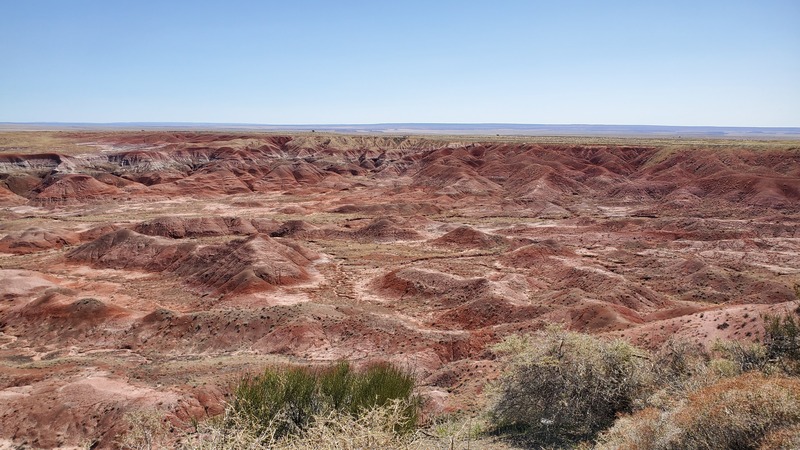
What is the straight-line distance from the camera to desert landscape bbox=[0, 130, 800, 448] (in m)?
20.6

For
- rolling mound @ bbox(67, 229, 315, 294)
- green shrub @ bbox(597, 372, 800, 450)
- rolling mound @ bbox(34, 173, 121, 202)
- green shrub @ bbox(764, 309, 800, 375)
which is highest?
green shrub @ bbox(597, 372, 800, 450)

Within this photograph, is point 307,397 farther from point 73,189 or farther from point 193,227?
point 73,189

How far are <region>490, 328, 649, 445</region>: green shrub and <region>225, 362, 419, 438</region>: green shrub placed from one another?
3.12 metres

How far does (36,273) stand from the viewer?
4031 cm

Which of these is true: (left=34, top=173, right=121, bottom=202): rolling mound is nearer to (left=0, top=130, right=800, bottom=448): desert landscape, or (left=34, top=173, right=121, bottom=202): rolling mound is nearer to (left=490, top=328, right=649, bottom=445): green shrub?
(left=0, top=130, right=800, bottom=448): desert landscape

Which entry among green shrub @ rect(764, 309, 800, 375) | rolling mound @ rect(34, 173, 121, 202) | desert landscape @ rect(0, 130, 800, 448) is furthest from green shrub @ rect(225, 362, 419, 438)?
rolling mound @ rect(34, 173, 121, 202)

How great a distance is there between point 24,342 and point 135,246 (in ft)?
61.2

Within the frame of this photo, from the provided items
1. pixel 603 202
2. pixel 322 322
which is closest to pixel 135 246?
pixel 322 322

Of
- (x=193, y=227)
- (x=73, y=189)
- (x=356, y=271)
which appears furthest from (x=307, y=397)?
(x=73, y=189)

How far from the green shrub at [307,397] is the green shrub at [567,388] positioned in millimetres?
3124

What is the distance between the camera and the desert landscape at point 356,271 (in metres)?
20.6

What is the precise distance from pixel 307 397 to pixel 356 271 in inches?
1218

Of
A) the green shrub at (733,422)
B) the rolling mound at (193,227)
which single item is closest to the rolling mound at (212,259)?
the rolling mound at (193,227)

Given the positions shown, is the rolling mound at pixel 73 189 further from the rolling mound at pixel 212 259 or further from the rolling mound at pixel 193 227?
the rolling mound at pixel 212 259
